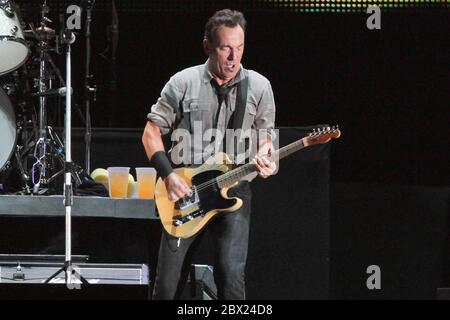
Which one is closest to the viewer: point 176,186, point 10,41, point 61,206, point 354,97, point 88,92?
point 176,186

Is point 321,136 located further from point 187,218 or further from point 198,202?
point 187,218

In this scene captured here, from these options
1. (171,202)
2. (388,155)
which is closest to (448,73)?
(388,155)

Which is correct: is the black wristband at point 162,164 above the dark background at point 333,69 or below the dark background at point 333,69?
below

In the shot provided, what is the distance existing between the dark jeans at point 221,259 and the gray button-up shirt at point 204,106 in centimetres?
43

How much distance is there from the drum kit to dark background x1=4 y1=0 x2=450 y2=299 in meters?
0.39

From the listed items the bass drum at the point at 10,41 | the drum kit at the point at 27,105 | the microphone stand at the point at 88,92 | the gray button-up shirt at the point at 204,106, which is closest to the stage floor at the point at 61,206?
the drum kit at the point at 27,105

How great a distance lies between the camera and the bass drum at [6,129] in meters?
6.77

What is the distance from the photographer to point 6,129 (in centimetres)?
683

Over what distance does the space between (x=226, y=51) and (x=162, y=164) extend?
0.77 metres

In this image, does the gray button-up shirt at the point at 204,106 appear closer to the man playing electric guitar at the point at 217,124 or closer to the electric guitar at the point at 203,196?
the man playing electric guitar at the point at 217,124

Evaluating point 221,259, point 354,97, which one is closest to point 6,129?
point 221,259

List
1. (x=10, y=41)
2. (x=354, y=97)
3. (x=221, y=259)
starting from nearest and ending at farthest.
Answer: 1. (x=221, y=259)
2. (x=10, y=41)
3. (x=354, y=97)

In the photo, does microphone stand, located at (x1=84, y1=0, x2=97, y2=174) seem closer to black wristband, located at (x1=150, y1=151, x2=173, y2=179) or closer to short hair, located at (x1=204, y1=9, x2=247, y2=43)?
black wristband, located at (x1=150, y1=151, x2=173, y2=179)

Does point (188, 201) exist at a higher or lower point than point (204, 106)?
lower
